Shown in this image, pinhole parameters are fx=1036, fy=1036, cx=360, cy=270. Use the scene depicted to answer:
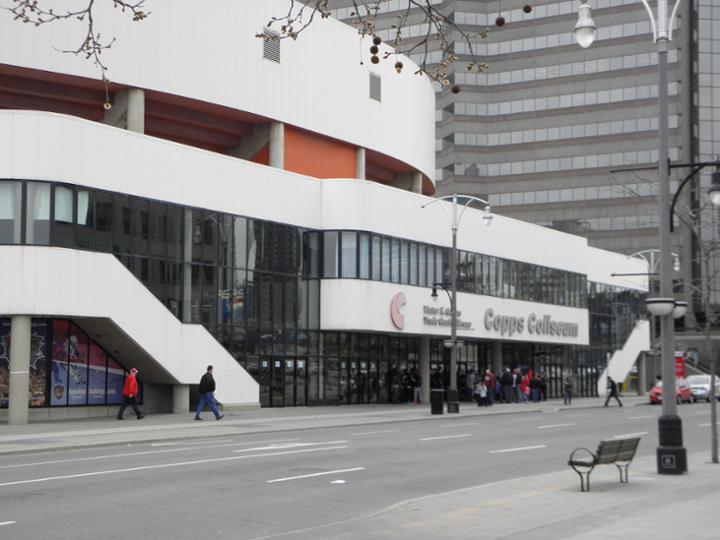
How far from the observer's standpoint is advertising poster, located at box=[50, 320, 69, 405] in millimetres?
33094

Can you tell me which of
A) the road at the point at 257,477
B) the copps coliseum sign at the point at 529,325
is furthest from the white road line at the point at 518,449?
the copps coliseum sign at the point at 529,325

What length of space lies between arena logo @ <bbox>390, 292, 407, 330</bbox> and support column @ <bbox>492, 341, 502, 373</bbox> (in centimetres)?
1302

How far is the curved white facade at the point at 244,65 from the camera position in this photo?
35.6m

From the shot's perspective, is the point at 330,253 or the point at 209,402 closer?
the point at 209,402

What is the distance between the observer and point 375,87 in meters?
48.4

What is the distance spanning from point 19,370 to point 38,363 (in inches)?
85.0

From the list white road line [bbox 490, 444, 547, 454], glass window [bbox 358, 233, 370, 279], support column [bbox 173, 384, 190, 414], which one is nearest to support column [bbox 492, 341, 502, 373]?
glass window [bbox 358, 233, 370, 279]

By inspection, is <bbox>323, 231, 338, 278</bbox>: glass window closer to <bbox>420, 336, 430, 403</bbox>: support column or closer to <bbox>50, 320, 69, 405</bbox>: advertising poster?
<bbox>420, 336, 430, 403</bbox>: support column

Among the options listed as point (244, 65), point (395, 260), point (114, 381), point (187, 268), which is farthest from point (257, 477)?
point (395, 260)

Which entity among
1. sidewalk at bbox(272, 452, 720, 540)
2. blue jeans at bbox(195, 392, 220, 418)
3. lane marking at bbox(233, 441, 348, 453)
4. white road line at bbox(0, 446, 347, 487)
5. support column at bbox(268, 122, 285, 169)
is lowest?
lane marking at bbox(233, 441, 348, 453)

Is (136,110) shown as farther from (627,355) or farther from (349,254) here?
(627,355)

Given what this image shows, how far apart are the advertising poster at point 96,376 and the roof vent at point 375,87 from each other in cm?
1952

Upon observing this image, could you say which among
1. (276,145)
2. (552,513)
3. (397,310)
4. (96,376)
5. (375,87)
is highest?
(375,87)

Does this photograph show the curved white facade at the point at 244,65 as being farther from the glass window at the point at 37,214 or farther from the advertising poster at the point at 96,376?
the advertising poster at the point at 96,376
